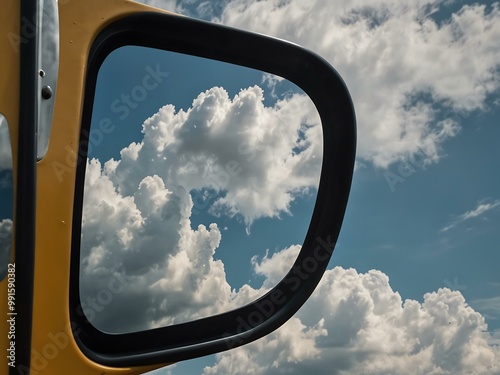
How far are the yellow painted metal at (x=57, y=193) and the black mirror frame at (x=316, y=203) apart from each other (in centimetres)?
8

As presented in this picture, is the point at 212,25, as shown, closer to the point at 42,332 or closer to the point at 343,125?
the point at 343,125

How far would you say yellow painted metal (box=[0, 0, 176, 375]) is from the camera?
4.65 ft

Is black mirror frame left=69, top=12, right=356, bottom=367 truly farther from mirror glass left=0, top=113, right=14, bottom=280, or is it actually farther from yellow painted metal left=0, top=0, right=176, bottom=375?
mirror glass left=0, top=113, right=14, bottom=280

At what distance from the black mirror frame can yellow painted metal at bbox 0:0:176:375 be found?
85mm

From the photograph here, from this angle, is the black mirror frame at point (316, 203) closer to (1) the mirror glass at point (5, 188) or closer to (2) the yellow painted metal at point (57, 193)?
(2) the yellow painted metal at point (57, 193)

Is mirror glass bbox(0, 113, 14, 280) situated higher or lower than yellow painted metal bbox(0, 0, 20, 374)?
lower

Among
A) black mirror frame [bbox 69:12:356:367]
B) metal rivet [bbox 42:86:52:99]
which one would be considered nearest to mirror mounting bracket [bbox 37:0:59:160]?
metal rivet [bbox 42:86:52:99]

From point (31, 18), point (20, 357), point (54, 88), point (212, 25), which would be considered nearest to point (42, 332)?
point (20, 357)

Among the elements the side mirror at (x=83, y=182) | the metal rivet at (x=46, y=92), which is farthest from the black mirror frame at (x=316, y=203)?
the metal rivet at (x=46, y=92)

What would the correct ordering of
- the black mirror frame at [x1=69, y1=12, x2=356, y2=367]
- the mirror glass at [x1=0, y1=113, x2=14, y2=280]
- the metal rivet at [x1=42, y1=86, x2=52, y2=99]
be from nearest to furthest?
the mirror glass at [x1=0, y1=113, x2=14, y2=280] → the metal rivet at [x1=42, y1=86, x2=52, y2=99] → the black mirror frame at [x1=69, y1=12, x2=356, y2=367]

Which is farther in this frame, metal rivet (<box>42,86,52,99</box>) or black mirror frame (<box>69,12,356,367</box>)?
black mirror frame (<box>69,12,356,367</box>)

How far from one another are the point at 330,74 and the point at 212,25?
409 millimetres

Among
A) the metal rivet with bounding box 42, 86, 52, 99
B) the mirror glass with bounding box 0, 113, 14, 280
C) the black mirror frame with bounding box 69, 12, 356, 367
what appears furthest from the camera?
the black mirror frame with bounding box 69, 12, 356, 367

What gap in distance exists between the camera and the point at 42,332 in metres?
1.44
